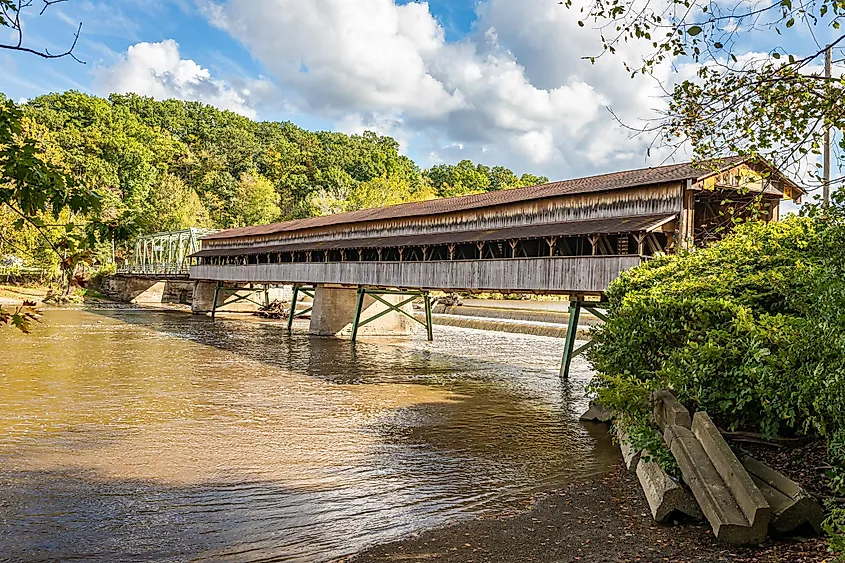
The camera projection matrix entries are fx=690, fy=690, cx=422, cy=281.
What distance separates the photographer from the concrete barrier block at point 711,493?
460cm

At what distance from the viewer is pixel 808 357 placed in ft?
15.9

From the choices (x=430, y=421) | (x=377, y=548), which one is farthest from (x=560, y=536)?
(x=430, y=421)

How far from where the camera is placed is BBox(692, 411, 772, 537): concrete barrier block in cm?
455

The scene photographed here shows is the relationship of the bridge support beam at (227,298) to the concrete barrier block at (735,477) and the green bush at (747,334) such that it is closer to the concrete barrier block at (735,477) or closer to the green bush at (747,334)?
the green bush at (747,334)

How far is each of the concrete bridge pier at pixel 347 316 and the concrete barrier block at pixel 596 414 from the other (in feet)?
48.7

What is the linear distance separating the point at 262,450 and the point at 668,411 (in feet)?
16.4

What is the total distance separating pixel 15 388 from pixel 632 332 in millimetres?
11105

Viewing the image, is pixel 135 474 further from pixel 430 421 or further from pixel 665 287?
pixel 665 287

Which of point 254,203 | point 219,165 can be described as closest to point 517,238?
point 254,203

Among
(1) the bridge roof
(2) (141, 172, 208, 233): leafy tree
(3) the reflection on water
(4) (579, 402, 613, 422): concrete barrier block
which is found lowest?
(3) the reflection on water

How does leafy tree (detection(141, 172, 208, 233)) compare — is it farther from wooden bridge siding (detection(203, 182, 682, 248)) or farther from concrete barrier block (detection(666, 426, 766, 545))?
concrete barrier block (detection(666, 426, 766, 545))

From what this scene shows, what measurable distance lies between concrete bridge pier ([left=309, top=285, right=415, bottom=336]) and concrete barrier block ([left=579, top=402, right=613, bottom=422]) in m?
14.8

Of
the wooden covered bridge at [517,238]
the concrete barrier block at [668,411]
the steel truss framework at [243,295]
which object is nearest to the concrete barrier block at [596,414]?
the wooden covered bridge at [517,238]

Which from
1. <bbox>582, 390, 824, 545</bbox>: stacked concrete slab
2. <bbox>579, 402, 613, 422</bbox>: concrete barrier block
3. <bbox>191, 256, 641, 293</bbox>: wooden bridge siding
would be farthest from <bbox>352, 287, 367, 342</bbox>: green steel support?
<bbox>582, 390, 824, 545</bbox>: stacked concrete slab
